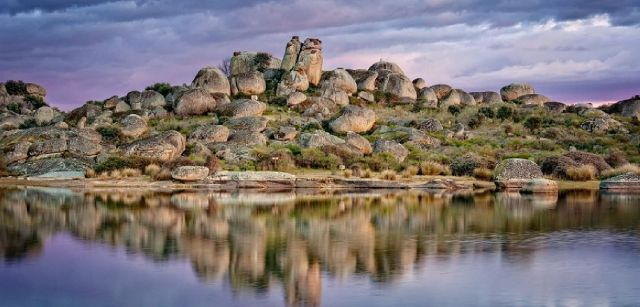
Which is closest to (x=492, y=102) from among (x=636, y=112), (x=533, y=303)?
(x=636, y=112)

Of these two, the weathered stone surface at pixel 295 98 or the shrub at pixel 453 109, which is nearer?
the weathered stone surface at pixel 295 98

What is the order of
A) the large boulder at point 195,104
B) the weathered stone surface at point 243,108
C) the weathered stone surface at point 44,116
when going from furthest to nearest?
1. the weathered stone surface at point 44,116
2. the large boulder at point 195,104
3. the weathered stone surface at point 243,108

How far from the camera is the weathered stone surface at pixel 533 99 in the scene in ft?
239

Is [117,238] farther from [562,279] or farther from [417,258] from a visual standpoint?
[562,279]

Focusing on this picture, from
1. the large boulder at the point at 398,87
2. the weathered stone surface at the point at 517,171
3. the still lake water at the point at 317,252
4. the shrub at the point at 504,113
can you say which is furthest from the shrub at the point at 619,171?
the large boulder at the point at 398,87

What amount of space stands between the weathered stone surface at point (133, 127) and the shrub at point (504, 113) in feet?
87.6

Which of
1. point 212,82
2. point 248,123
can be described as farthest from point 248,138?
point 212,82

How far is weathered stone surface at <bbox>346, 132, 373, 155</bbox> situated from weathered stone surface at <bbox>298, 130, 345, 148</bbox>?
18.3 inches

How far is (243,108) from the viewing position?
183ft

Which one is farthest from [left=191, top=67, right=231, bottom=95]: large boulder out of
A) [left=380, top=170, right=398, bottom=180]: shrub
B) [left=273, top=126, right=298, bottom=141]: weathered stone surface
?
[left=380, top=170, right=398, bottom=180]: shrub

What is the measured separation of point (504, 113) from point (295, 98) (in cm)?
1602

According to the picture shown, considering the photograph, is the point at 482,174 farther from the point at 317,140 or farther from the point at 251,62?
the point at 251,62

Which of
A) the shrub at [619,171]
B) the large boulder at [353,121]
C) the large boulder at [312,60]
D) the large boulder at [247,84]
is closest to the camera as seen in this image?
the shrub at [619,171]

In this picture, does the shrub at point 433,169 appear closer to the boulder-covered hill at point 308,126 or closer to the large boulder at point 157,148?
the boulder-covered hill at point 308,126
